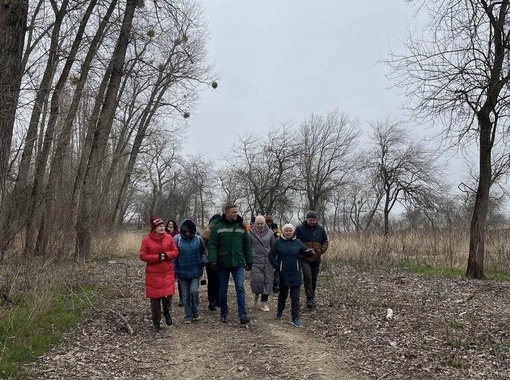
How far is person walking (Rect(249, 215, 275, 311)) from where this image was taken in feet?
29.5

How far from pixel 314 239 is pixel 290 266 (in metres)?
1.42

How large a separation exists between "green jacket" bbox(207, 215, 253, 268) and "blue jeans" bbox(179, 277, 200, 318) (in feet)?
2.05

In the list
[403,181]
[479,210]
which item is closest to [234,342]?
[479,210]

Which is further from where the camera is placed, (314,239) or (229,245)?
(314,239)

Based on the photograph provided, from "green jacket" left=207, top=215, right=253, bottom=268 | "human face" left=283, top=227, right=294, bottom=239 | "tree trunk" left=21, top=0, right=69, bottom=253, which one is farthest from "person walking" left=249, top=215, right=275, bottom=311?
"tree trunk" left=21, top=0, right=69, bottom=253

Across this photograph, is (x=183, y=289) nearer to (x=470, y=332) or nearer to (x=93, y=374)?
(x=93, y=374)

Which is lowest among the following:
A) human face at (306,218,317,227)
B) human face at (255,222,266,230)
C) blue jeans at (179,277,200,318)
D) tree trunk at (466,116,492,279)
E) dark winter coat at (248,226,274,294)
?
blue jeans at (179,277,200,318)

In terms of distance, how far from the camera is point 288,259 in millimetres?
8016

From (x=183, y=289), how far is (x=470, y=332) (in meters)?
4.62

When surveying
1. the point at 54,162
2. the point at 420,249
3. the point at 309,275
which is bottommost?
the point at 309,275

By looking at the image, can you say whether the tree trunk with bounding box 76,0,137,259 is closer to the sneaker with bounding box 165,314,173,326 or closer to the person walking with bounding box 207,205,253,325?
the sneaker with bounding box 165,314,173,326

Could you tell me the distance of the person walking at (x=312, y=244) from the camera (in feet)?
29.5

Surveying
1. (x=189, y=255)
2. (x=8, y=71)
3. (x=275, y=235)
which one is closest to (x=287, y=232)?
(x=189, y=255)

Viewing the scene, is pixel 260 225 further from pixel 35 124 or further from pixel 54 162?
pixel 54 162
